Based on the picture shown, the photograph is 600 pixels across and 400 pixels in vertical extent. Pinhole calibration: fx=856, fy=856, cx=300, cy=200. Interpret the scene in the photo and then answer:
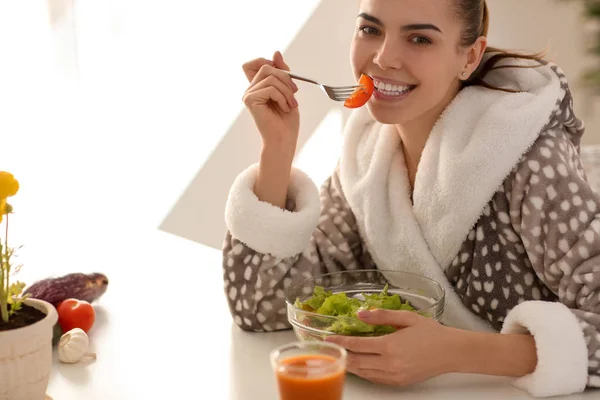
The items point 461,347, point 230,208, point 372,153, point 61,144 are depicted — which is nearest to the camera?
point 461,347

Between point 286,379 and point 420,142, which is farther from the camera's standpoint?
point 420,142

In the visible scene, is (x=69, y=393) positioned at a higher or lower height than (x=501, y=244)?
lower

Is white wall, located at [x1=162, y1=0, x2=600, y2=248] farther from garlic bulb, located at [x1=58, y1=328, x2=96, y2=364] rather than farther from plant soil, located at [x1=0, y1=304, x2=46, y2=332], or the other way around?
plant soil, located at [x1=0, y1=304, x2=46, y2=332]

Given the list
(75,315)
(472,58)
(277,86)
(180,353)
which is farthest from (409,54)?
(75,315)

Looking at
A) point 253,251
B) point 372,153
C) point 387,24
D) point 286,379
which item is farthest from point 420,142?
point 286,379

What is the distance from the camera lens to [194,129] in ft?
10.6

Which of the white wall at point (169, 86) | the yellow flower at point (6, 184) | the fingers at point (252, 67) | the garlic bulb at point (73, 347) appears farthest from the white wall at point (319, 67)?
the yellow flower at point (6, 184)

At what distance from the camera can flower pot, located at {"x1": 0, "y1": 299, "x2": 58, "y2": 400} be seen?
3.93 ft

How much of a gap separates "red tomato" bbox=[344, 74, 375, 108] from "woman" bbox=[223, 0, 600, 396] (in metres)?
0.02

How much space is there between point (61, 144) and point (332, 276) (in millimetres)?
1766

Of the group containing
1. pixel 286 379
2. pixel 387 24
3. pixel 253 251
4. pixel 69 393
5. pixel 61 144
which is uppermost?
pixel 387 24

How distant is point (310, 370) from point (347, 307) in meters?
0.33

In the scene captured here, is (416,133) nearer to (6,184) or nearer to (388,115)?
(388,115)

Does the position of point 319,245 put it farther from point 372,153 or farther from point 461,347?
point 461,347
